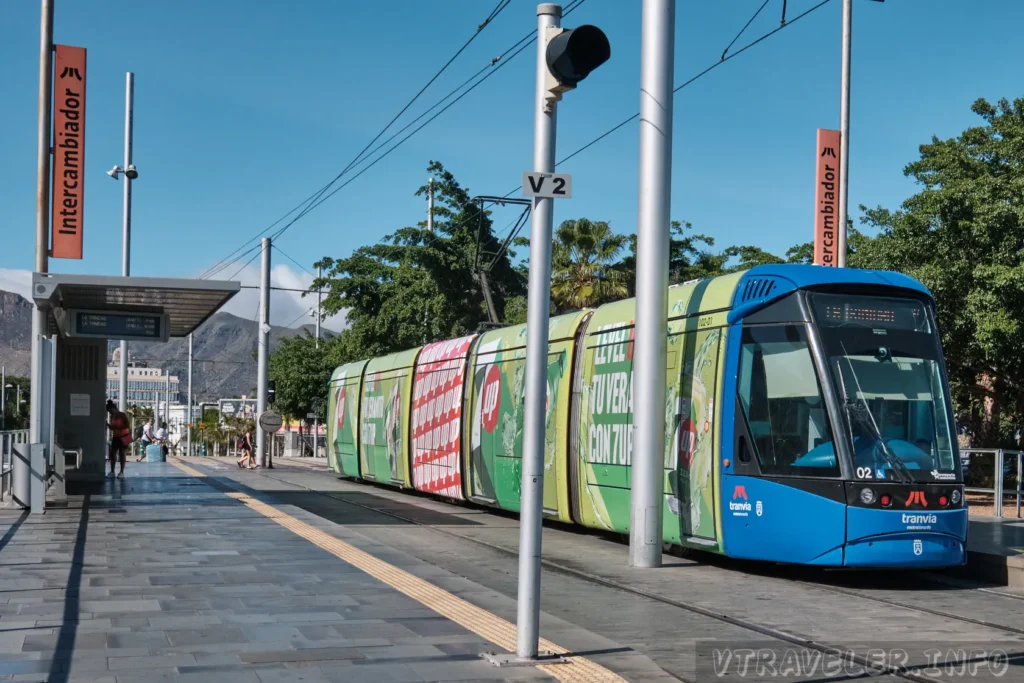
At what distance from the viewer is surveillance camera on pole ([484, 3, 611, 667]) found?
7.12 meters

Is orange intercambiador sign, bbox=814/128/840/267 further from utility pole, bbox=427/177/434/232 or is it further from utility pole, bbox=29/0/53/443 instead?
utility pole, bbox=427/177/434/232

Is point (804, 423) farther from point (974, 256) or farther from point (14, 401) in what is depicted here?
point (14, 401)

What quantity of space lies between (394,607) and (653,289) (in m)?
5.04

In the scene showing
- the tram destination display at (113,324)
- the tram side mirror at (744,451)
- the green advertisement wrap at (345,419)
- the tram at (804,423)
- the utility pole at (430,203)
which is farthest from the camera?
the utility pole at (430,203)

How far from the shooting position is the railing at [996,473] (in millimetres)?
18578

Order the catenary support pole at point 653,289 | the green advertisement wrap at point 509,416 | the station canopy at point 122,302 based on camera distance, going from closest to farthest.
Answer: the catenary support pole at point 653,289 < the green advertisement wrap at point 509,416 < the station canopy at point 122,302

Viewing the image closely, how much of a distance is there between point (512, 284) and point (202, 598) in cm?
3803

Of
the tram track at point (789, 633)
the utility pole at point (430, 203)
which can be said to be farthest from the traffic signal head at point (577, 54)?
the utility pole at point (430, 203)

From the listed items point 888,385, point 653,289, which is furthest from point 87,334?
point 888,385

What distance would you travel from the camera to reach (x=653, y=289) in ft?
41.8

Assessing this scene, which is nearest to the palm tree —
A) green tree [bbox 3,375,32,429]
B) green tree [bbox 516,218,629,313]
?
green tree [bbox 516,218,629,313]

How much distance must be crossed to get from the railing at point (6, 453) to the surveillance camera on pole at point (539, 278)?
493 inches

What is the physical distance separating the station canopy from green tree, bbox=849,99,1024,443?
13.3 metres

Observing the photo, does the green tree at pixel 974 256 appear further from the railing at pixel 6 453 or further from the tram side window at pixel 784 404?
the railing at pixel 6 453
